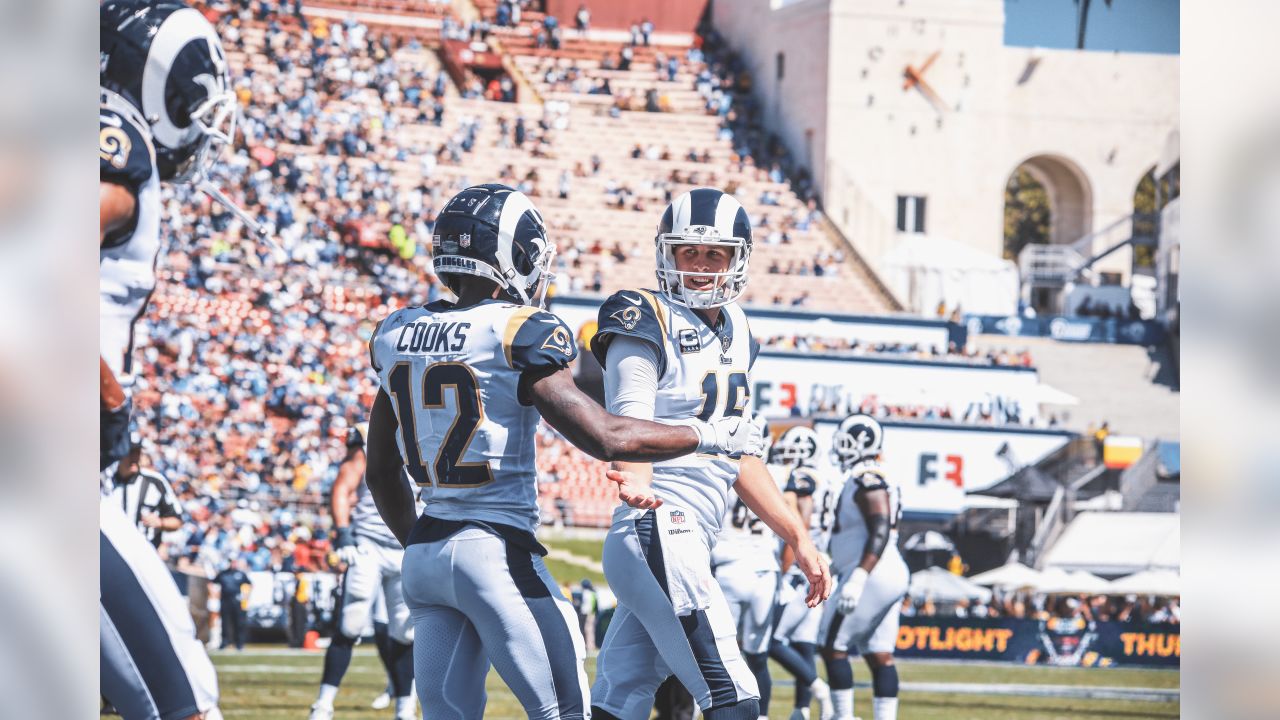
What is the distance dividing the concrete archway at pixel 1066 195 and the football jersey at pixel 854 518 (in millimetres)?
34232

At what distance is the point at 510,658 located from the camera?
4480 millimetres

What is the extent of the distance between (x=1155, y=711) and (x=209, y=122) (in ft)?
33.8

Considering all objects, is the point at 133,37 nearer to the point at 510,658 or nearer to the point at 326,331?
the point at 510,658

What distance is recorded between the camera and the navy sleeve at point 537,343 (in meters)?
4.37

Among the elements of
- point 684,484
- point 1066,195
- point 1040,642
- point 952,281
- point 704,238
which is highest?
point 1066,195

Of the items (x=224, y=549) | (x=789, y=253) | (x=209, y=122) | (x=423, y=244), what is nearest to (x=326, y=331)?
(x=423, y=244)

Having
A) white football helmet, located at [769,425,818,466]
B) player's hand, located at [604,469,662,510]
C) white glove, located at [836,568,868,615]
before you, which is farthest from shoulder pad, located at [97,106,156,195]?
white football helmet, located at [769,425,818,466]

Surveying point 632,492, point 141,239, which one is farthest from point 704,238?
point 141,239

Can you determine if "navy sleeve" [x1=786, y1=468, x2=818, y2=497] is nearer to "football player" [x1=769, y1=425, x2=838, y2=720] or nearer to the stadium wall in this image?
"football player" [x1=769, y1=425, x2=838, y2=720]

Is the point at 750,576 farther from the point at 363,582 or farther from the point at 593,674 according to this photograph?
the point at 593,674

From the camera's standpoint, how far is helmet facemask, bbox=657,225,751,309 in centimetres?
558

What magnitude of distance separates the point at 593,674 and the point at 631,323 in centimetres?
877

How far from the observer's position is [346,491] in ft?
30.8
